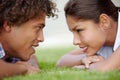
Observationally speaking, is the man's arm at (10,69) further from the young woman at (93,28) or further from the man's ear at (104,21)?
the man's ear at (104,21)

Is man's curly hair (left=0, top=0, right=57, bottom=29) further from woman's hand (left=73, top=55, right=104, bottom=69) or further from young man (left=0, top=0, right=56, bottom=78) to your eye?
woman's hand (left=73, top=55, right=104, bottom=69)

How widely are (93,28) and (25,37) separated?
0.56 metres

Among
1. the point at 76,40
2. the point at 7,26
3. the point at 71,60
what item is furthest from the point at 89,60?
the point at 7,26

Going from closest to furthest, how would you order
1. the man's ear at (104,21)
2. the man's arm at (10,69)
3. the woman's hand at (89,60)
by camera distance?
the man's arm at (10,69) < the woman's hand at (89,60) < the man's ear at (104,21)

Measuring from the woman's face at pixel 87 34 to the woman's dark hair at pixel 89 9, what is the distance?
4cm

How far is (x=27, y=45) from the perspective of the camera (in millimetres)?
2631

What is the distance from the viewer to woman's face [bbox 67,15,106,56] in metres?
2.91

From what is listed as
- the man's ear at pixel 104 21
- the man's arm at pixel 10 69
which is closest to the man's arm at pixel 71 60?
the man's ear at pixel 104 21

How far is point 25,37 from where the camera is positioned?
2.61 m

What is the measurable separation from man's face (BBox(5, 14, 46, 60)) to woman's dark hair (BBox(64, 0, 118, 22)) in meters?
0.36

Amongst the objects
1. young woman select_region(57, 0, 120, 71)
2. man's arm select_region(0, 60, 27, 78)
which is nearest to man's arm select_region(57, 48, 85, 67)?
young woman select_region(57, 0, 120, 71)

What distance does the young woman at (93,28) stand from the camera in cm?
291

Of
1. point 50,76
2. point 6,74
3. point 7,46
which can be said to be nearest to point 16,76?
point 6,74

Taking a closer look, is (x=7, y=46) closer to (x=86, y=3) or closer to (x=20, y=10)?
(x=20, y=10)
